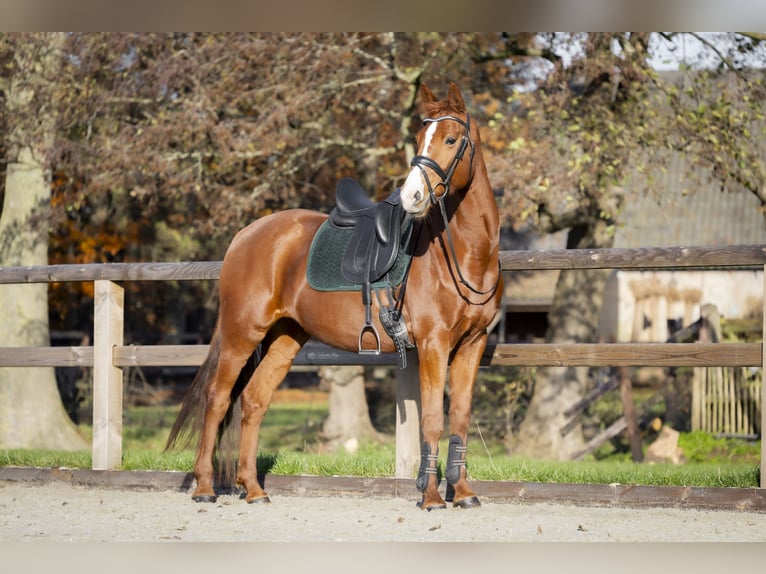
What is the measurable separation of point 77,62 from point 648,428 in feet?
34.5

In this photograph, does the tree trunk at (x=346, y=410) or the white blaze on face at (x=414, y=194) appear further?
the tree trunk at (x=346, y=410)

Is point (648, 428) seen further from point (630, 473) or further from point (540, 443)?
point (630, 473)

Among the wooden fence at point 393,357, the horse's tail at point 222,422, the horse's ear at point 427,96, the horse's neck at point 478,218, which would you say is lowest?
the horse's tail at point 222,422

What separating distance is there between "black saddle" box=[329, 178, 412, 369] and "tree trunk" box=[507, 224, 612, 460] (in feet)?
25.8

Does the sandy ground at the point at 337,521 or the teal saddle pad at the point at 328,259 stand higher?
the teal saddle pad at the point at 328,259

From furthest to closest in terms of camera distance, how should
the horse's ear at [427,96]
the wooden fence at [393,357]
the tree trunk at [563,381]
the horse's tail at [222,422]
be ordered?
1. the tree trunk at [563,381]
2. the horse's tail at [222,422]
3. the wooden fence at [393,357]
4. the horse's ear at [427,96]

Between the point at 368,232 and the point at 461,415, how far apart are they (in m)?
1.32

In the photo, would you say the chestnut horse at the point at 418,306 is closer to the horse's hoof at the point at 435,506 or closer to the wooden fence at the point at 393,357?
the horse's hoof at the point at 435,506

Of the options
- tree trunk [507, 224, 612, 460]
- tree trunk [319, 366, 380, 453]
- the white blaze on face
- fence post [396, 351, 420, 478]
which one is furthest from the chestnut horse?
tree trunk [507, 224, 612, 460]

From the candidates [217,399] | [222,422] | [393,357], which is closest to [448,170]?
[393,357]

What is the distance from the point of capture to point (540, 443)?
44.1ft

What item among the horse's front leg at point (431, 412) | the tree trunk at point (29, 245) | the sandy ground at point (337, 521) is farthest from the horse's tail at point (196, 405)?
the tree trunk at point (29, 245)

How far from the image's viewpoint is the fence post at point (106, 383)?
708 cm

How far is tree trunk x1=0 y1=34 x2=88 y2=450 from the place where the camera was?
11766mm
